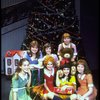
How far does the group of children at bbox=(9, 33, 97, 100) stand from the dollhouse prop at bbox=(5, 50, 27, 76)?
1.1 inches

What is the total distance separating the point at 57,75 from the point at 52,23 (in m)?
0.37

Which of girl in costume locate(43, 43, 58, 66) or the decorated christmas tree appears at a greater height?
the decorated christmas tree

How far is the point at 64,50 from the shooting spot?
2488mm

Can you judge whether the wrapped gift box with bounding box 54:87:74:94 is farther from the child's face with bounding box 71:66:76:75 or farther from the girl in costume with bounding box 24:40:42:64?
the girl in costume with bounding box 24:40:42:64

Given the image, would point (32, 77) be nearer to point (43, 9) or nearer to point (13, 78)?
point (13, 78)

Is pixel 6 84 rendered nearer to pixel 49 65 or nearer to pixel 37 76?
pixel 37 76

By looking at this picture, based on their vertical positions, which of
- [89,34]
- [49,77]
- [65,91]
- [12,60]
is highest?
[89,34]

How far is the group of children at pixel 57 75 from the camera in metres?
2.46

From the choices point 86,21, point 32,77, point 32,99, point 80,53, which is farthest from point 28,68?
point 86,21

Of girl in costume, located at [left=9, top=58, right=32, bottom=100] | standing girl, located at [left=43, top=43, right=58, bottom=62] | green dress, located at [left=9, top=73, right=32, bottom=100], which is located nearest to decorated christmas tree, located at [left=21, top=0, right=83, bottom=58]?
standing girl, located at [left=43, top=43, right=58, bottom=62]

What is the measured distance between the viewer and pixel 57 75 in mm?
2469

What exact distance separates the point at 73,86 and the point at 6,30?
622 mm

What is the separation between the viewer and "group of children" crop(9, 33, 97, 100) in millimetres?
2459

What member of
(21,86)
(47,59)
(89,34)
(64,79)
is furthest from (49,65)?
(89,34)
